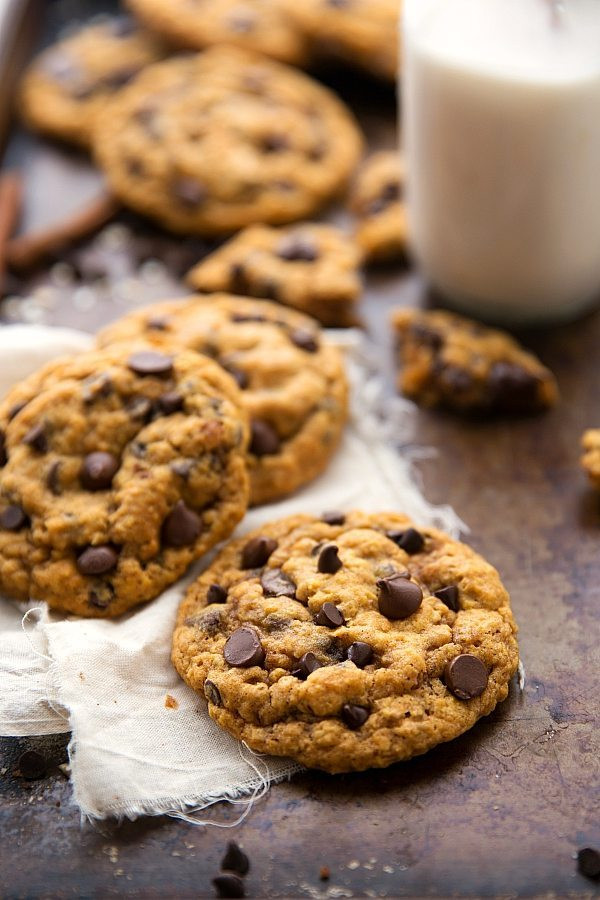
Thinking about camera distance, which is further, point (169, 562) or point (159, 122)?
point (159, 122)

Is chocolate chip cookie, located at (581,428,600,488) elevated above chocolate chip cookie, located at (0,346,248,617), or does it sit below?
below

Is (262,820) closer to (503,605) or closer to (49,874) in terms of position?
(49,874)

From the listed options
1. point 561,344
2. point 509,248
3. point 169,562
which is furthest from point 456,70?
point 169,562

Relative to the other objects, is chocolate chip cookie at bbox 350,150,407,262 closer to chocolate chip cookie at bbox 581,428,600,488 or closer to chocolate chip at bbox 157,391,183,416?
chocolate chip cookie at bbox 581,428,600,488

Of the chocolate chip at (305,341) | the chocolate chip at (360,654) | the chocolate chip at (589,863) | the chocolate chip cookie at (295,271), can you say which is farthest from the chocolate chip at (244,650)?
the chocolate chip cookie at (295,271)

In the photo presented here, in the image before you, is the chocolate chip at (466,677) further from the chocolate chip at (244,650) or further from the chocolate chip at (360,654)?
the chocolate chip at (244,650)

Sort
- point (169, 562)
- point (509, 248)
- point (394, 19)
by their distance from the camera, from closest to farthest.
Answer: point (169, 562), point (509, 248), point (394, 19)

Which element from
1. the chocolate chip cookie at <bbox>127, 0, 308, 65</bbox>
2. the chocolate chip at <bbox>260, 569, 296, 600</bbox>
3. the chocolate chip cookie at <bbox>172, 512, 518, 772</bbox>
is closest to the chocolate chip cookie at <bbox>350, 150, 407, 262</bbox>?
the chocolate chip cookie at <bbox>127, 0, 308, 65</bbox>

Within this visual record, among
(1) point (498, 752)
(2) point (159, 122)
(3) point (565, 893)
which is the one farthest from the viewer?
(2) point (159, 122)
